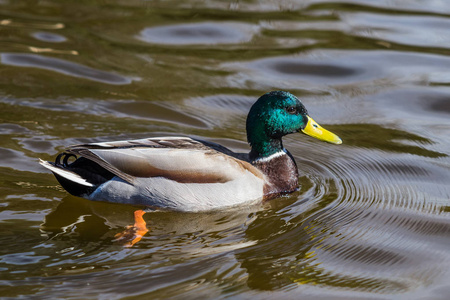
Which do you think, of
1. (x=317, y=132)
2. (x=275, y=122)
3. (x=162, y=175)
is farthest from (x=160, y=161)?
(x=317, y=132)

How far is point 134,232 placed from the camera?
5.30 metres

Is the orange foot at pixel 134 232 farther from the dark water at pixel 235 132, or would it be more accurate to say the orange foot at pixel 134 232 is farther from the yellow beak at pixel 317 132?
the yellow beak at pixel 317 132

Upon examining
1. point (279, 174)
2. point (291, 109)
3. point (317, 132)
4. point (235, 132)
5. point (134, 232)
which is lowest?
point (134, 232)

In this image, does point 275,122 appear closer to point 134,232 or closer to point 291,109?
point 291,109

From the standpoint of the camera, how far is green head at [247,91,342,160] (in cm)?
605

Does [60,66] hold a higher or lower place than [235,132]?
higher

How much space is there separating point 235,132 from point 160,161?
1763 mm

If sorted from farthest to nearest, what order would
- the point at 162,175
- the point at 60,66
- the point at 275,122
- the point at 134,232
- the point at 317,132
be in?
the point at 60,66, the point at 317,132, the point at 275,122, the point at 162,175, the point at 134,232

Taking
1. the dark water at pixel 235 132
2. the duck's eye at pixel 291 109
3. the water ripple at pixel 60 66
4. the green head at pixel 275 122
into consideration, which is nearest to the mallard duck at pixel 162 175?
the dark water at pixel 235 132

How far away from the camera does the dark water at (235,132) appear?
4707 mm

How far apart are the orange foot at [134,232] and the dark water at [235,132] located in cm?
7

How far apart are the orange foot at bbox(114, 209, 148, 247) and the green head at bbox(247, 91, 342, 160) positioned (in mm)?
1231

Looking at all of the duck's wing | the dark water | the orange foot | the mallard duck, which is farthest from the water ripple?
the orange foot

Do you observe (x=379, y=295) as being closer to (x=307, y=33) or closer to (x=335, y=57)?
(x=335, y=57)
